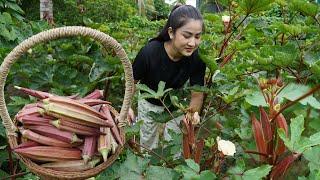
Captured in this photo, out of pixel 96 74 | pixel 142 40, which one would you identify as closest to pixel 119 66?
pixel 96 74

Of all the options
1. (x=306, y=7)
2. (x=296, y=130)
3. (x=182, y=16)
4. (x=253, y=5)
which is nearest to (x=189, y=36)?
(x=182, y=16)

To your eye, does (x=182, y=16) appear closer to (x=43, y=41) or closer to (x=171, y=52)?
(x=171, y=52)

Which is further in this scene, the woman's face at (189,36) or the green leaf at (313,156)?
the woman's face at (189,36)

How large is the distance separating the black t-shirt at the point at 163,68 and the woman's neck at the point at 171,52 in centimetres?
2

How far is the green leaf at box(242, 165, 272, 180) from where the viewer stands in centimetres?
126

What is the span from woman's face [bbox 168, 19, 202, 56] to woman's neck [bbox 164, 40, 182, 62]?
8.2 inches

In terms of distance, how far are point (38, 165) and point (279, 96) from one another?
750 mm

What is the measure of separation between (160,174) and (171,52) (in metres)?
1.27

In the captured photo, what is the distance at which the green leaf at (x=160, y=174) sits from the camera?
1.47 meters

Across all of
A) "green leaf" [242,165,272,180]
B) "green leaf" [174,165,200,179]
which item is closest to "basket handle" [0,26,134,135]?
"green leaf" [174,165,200,179]

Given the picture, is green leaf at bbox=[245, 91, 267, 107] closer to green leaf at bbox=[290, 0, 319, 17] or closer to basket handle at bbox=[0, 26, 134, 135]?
basket handle at bbox=[0, 26, 134, 135]

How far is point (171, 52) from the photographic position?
2.66 metres

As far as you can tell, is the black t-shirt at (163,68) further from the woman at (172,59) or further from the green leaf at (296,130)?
the green leaf at (296,130)

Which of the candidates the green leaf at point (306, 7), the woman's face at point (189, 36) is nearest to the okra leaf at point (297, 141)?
the green leaf at point (306, 7)
